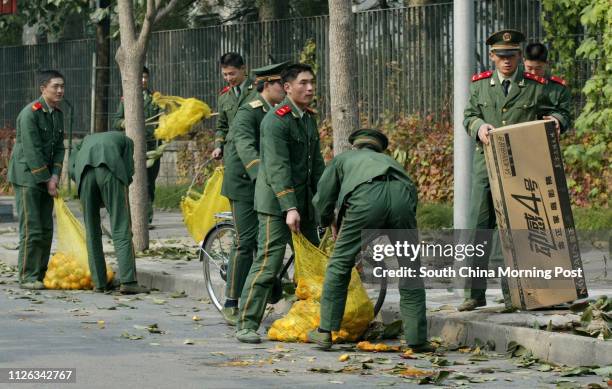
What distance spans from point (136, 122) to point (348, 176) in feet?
20.8

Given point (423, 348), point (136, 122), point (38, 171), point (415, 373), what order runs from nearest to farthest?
point (415, 373)
point (423, 348)
point (38, 171)
point (136, 122)

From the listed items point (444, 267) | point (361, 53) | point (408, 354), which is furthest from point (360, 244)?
point (361, 53)

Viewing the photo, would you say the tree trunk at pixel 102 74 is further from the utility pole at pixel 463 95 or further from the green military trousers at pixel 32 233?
the utility pole at pixel 463 95

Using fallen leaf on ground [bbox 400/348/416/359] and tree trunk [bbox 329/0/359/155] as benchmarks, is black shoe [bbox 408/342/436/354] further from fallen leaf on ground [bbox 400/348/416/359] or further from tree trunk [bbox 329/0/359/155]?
tree trunk [bbox 329/0/359/155]

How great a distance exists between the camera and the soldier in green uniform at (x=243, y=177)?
10641mm

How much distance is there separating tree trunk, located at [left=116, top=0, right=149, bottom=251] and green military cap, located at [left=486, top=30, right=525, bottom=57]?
18.9ft

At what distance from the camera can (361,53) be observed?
20062 mm

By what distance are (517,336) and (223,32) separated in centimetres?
1411

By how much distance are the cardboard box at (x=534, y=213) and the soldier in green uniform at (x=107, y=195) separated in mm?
3884

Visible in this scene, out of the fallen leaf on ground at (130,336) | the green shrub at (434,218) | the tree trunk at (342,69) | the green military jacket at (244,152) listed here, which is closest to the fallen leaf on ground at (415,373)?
the fallen leaf on ground at (130,336)

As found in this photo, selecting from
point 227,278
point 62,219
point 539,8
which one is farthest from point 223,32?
point 227,278

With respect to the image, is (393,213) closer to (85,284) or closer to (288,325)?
(288,325)

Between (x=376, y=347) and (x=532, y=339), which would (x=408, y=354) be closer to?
(x=376, y=347)

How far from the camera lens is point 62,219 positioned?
1330 cm
